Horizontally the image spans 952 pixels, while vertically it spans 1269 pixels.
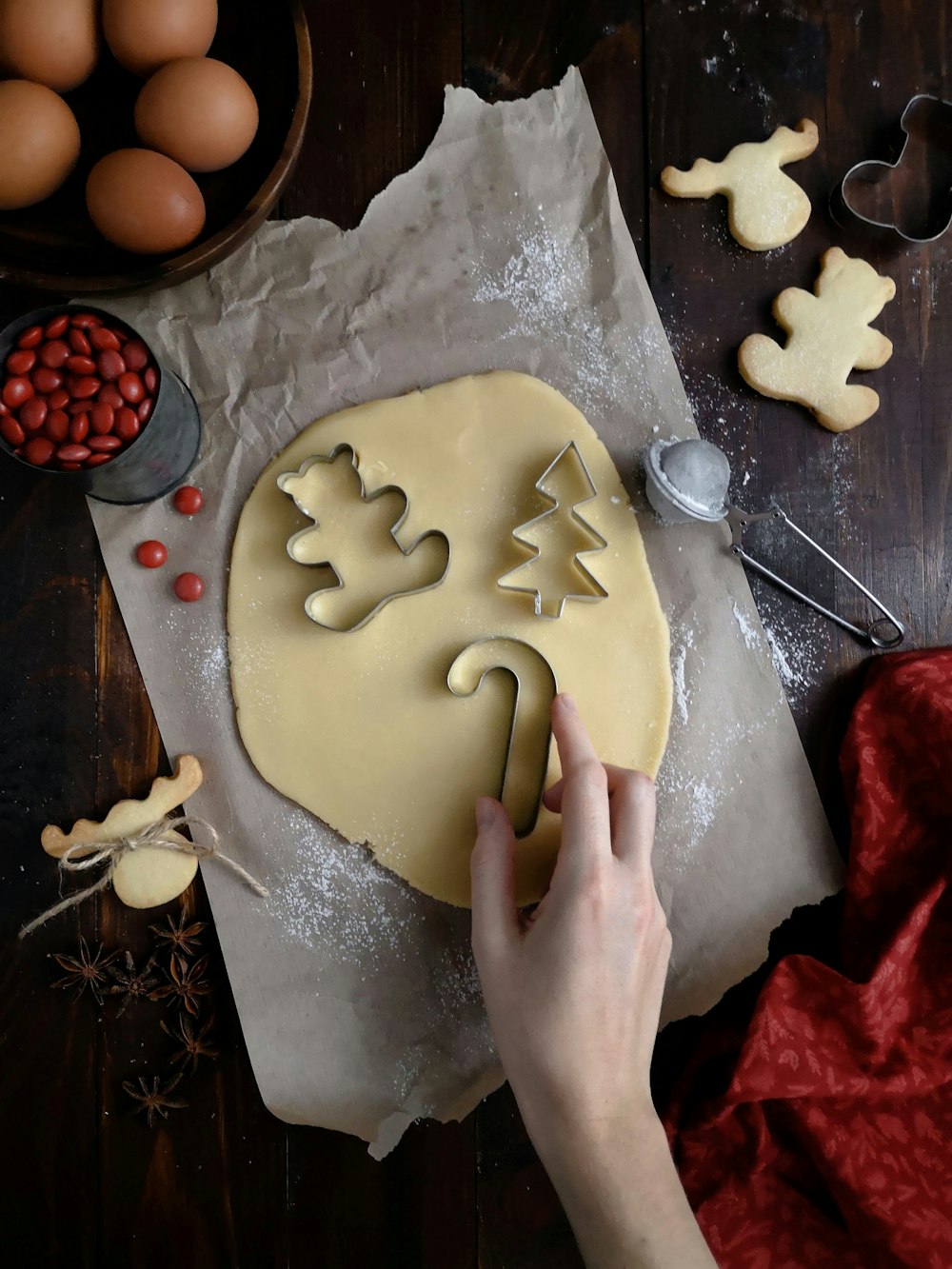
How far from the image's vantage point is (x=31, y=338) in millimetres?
838

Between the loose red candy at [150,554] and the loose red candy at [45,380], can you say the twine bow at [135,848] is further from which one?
the loose red candy at [45,380]

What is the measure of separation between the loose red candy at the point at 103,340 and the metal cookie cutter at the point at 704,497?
1.78 feet

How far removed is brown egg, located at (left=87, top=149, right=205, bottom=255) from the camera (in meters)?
0.84

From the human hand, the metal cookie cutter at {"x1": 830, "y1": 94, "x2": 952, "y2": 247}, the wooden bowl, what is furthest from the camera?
the metal cookie cutter at {"x1": 830, "y1": 94, "x2": 952, "y2": 247}

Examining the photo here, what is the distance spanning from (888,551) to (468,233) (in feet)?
1.95

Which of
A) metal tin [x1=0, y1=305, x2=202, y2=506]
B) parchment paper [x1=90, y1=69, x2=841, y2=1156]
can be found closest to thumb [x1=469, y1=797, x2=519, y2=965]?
parchment paper [x1=90, y1=69, x2=841, y2=1156]

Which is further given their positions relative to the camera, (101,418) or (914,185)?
(914,185)

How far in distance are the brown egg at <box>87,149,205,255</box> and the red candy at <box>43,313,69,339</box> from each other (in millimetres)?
99

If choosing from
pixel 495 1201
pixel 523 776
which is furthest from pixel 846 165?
pixel 495 1201

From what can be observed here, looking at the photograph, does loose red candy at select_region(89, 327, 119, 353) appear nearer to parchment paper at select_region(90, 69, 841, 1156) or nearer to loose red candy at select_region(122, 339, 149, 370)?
loose red candy at select_region(122, 339, 149, 370)

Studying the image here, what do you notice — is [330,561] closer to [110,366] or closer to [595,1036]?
[110,366]

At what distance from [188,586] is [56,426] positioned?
0.21 m

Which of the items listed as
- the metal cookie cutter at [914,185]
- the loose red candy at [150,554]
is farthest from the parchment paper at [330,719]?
the metal cookie cutter at [914,185]

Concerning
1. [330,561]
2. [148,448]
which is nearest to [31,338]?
[148,448]
